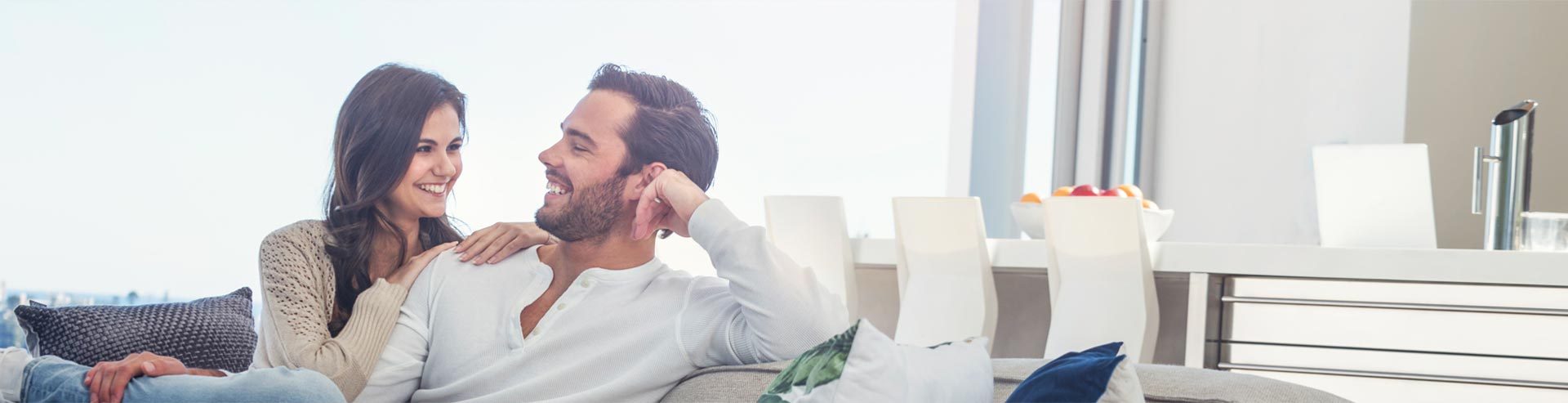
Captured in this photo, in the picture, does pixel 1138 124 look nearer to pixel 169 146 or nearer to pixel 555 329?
pixel 169 146

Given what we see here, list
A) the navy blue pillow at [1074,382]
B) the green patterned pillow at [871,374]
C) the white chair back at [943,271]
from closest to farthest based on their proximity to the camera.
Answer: the navy blue pillow at [1074,382] → the green patterned pillow at [871,374] → the white chair back at [943,271]

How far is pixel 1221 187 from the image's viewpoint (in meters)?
4.62

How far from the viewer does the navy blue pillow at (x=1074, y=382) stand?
1.12 metres

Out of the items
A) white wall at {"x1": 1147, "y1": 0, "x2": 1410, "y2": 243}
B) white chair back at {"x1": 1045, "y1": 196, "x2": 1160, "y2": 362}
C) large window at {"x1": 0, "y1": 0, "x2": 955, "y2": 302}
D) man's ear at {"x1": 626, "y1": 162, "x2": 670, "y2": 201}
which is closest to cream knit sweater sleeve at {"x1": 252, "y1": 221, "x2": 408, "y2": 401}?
man's ear at {"x1": 626, "y1": 162, "x2": 670, "y2": 201}

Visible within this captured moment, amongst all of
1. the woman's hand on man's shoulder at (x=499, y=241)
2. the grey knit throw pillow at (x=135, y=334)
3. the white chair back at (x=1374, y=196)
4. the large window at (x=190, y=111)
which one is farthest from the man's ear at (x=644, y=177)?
the white chair back at (x=1374, y=196)

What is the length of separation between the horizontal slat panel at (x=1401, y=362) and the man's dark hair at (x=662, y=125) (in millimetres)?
1254

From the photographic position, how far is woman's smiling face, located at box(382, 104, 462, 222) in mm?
1574

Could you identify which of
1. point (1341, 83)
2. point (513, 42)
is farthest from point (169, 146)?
point (1341, 83)

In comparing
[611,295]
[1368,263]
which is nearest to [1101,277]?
[1368,263]

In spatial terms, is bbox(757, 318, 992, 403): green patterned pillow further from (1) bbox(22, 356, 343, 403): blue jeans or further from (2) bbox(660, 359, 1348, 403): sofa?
(1) bbox(22, 356, 343, 403): blue jeans

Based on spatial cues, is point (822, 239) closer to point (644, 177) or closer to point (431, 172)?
point (644, 177)

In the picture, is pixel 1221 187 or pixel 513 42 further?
pixel 1221 187

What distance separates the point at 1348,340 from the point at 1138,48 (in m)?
2.94

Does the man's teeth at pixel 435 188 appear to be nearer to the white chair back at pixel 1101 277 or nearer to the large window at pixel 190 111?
the large window at pixel 190 111
